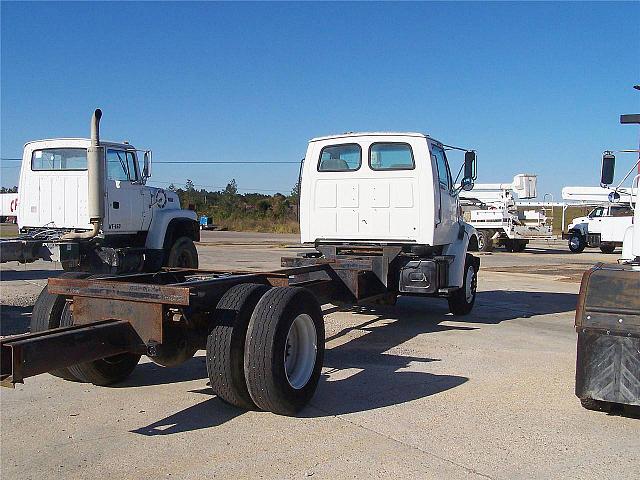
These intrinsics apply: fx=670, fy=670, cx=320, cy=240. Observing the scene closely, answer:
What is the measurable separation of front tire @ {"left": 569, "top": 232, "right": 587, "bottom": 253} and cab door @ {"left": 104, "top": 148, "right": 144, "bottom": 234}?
74.8ft

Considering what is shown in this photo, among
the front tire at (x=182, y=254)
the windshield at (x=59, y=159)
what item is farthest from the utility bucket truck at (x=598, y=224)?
the windshield at (x=59, y=159)

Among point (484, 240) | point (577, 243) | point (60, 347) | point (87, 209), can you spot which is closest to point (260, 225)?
point (484, 240)

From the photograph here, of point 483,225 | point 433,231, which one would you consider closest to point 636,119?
point 433,231

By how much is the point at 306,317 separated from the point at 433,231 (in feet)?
12.5

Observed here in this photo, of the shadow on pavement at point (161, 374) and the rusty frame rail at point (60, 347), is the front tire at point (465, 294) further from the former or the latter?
the rusty frame rail at point (60, 347)

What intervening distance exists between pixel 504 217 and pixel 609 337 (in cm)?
2392

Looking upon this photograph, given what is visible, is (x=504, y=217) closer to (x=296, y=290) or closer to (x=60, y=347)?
(x=296, y=290)

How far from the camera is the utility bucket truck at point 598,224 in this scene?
2762 cm

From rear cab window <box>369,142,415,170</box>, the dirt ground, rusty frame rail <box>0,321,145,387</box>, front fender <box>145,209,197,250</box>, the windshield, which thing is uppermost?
the windshield

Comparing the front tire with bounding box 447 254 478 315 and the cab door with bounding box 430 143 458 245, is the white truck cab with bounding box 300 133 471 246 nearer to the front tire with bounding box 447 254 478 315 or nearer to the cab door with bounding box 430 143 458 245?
the cab door with bounding box 430 143 458 245

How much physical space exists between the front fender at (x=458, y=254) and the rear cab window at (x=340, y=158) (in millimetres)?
1857

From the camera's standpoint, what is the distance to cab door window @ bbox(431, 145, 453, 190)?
935 centimetres

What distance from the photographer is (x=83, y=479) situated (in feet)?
13.4

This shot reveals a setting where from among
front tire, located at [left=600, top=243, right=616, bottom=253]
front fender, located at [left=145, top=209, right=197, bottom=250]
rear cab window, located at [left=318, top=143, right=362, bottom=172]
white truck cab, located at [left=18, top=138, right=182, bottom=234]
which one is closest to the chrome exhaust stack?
white truck cab, located at [left=18, top=138, right=182, bottom=234]
